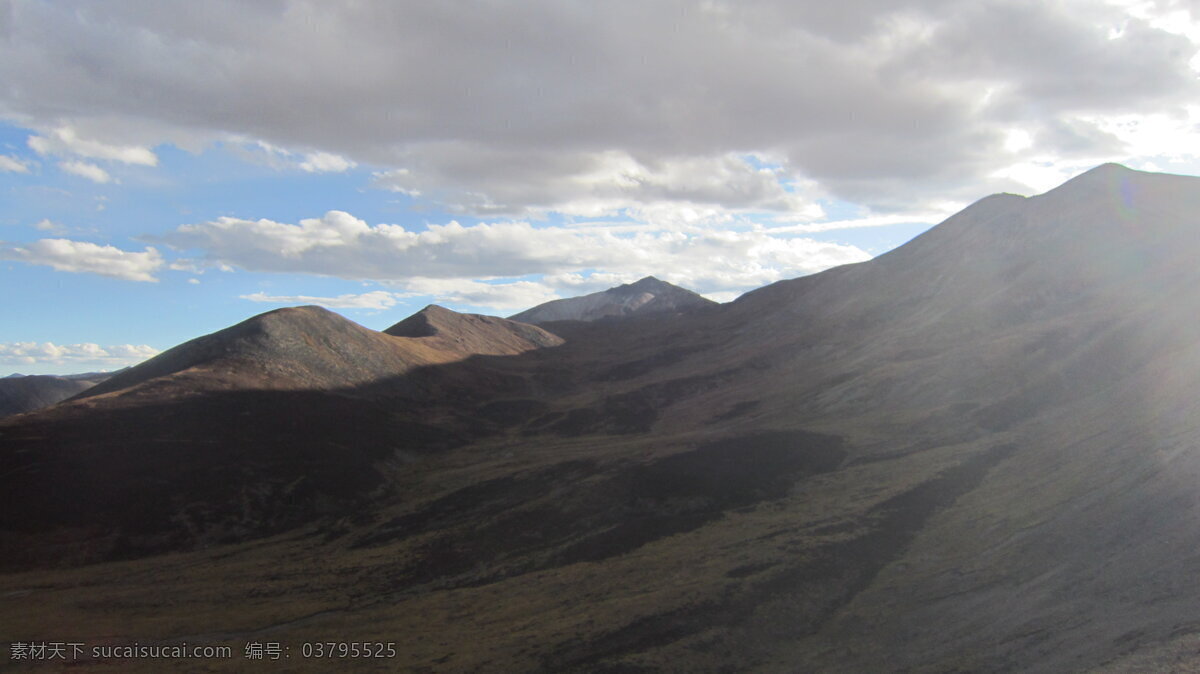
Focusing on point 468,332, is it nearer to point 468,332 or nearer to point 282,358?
point 468,332

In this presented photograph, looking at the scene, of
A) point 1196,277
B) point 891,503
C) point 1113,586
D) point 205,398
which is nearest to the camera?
point 1113,586

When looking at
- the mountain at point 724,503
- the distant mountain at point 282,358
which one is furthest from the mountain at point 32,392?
the mountain at point 724,503

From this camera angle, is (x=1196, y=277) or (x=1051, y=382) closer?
(x=1051, y=382)

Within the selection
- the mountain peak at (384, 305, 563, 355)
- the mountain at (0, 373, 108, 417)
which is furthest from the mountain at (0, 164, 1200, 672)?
the mountain at (0, 373, 108, 417)

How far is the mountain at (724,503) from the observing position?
99.1ft

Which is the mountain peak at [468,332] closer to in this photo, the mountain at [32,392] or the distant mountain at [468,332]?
the distant mountain at [468,332]

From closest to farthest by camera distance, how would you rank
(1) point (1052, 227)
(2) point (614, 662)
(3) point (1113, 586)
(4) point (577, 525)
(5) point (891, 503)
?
(3) point (1113, 586), (2) point (614, 662), (5) point (891, 503), (4) point (577, 525), (1) point (1052, 227)

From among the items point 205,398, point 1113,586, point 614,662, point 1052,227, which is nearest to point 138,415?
point 205,398

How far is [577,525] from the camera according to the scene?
51.7m

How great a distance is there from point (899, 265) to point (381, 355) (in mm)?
110121

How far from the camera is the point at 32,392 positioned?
180625mm

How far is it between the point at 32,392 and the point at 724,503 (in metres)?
207

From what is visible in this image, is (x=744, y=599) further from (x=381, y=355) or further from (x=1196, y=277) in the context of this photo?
(x=381, y=355)

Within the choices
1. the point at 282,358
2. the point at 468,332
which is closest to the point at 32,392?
the point at 468,332
